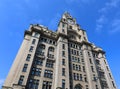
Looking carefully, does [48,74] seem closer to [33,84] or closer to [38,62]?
[38,62]

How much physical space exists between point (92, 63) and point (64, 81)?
60.5 ft

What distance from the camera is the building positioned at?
116 ft

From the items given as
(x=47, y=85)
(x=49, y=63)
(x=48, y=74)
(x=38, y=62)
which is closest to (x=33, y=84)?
(x=47, y=85)

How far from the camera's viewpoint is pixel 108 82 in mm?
47750

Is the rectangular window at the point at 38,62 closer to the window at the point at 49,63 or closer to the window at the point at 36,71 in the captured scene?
the window at the point at 49,63

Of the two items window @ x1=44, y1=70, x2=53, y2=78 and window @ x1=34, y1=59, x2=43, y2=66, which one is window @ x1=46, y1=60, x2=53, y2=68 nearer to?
window @ x1=34, y1=59, x2=43, y2=66

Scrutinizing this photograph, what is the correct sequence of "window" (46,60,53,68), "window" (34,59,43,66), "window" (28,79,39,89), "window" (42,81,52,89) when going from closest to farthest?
"window" (28,79,39,89), "window" (42,81,52,89), "window" (34,59,43,66), "window" (46,60,53,68)

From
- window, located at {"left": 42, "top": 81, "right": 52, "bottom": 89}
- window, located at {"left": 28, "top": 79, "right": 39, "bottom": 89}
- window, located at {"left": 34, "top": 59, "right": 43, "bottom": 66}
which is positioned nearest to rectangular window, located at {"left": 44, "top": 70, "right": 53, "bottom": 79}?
window, located at {"left": 42, "top": 81, "right": 52, "bottom": 89}

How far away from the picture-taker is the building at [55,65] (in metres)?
35.4

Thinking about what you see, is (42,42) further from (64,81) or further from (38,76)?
(64,81)

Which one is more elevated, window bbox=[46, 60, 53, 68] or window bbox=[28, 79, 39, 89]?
window bbox=[46, 60, 53, 68]

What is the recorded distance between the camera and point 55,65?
43.7 m

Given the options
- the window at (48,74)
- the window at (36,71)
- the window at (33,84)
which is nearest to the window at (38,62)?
the window at (36,71)

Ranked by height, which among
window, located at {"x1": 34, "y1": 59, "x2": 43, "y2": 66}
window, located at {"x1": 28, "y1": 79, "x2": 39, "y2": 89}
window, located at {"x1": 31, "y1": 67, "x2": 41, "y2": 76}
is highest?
window, located at {"x1": 34, "y1": 59, "x2": 43, "y2": 66}
